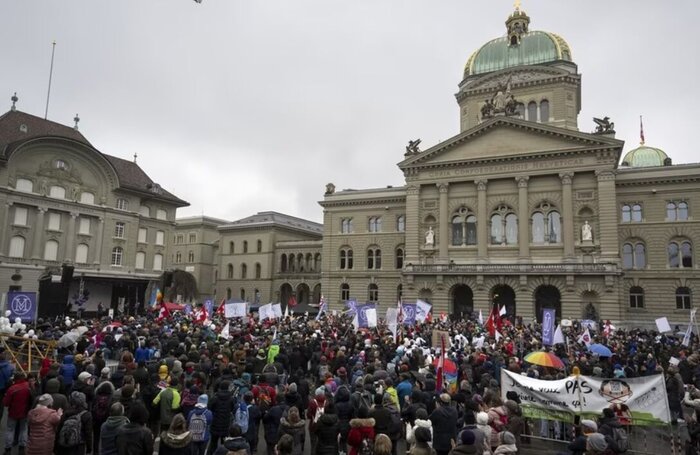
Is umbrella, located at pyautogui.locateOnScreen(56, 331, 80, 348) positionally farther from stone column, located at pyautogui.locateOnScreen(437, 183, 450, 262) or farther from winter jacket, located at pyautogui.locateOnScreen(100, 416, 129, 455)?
stone column, located at pyautogui.locateOnScreen(437, 183, 450, 262)

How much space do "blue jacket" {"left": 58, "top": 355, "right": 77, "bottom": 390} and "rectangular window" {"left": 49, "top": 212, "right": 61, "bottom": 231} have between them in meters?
37.9

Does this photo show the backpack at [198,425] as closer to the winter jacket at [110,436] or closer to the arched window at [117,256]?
the winter jacket at [110,436]

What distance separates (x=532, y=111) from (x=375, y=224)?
71.0ft

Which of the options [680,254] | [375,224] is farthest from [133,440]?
[375,224]

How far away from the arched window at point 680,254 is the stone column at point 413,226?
22.0m

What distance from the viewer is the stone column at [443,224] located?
4800 cm

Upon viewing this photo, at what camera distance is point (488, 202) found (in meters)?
47.2

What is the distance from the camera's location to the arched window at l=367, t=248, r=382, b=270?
55.2 m

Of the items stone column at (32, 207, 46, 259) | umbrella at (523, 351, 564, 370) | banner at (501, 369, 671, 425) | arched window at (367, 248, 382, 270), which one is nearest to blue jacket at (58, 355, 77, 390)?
banner at (501, 369, 671, 425)

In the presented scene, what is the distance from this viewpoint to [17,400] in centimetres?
983

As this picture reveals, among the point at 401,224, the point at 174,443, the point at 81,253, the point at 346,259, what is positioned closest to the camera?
the point at 174,443

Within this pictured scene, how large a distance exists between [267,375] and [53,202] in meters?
41.6

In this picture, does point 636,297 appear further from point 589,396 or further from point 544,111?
point 589,396

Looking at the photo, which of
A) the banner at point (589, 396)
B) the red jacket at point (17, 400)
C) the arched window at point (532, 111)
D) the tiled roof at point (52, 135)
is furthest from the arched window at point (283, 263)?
the red jacket at point (17, 400)
